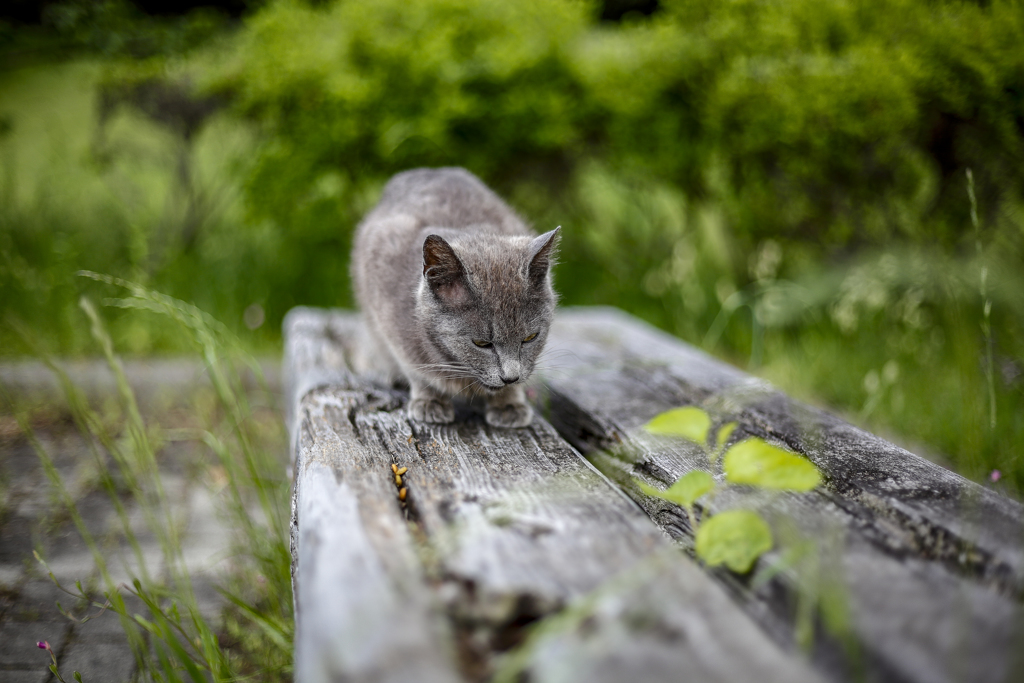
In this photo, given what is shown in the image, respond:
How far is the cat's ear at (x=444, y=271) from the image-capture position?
170 cm

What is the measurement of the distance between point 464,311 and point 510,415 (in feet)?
1.06

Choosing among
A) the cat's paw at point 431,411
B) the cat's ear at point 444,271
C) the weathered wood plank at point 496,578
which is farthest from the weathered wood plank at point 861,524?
the cat's ear at point 444,271

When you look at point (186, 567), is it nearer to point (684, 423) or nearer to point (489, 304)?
point (489, 304)

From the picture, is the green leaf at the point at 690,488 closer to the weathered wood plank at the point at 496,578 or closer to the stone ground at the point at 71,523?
the weathered wood plank at the point at 496,578

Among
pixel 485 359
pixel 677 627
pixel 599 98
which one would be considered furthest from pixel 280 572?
pixel 599 98

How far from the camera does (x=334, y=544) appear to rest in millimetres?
1047

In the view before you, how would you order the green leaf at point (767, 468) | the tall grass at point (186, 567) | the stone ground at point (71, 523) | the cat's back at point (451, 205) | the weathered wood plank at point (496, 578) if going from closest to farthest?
the weathered wood plank at point (496, 578)
the green leaf at point (767, 468)
the tall grass at point (186, 567)
the stone ground at point (71, 523)
the cat's back at point (451, 205)

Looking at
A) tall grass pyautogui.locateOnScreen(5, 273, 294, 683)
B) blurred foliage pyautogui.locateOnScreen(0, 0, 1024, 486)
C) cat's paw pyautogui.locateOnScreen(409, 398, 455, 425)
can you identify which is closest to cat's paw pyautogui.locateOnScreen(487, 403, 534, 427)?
cat's paw pyautogui.locateOnScreen(409, 398, 455, 425)

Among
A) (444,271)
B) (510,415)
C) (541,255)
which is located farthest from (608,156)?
(510,415)

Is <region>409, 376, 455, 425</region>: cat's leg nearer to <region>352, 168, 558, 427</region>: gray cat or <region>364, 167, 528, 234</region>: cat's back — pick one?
<region>352, 168, 558, 427</region>: gray cat

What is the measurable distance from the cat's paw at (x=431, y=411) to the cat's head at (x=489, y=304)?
0.34 ft

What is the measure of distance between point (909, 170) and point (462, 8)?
2808 millimetres

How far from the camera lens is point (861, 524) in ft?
3.88

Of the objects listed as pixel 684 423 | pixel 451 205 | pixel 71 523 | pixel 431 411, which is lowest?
pixel 71 523
